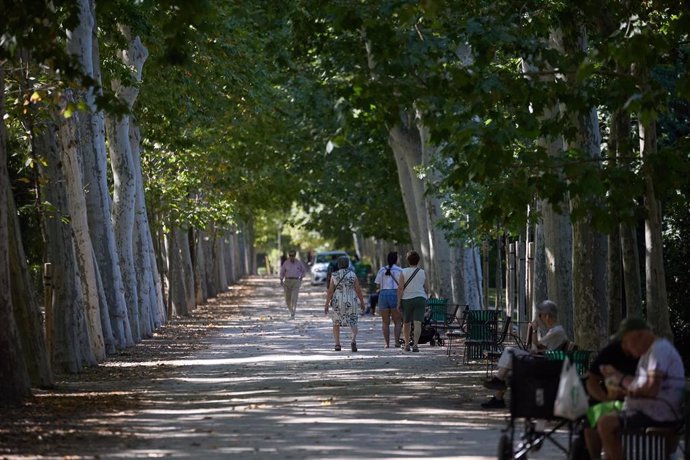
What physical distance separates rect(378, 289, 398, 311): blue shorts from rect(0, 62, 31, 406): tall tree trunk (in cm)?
1108

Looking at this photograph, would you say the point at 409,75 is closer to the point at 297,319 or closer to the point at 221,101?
the point at 221,101

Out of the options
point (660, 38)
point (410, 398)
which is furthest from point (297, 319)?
point (660, 38)

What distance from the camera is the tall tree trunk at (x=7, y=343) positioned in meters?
17.4

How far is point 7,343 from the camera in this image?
687 inches

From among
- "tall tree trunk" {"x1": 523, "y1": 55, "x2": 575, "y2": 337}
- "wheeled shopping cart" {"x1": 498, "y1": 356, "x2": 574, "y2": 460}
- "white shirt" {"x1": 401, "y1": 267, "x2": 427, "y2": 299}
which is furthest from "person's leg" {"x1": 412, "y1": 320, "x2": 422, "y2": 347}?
"wheeled shopping cart" {"x1": 498, "y1": 356, "x2": 574, "y2": 460}

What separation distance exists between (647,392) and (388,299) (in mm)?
17059

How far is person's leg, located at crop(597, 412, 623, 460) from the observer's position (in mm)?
11125

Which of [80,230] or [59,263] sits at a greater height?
[80,230]

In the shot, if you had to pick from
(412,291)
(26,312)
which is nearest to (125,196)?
(412,291)

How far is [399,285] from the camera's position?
88.8 ft

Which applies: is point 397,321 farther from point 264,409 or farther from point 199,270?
point 199,270

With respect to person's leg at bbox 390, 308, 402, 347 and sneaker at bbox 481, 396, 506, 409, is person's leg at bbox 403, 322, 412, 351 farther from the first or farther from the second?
sneaker at bbox 481, 396, 506, 409

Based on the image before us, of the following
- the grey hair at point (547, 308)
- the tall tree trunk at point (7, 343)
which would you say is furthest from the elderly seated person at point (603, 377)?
the tall tree trunk at point (7, 343)

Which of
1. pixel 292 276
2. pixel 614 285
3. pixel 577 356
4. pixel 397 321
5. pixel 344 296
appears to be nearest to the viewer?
pixel 577 356
